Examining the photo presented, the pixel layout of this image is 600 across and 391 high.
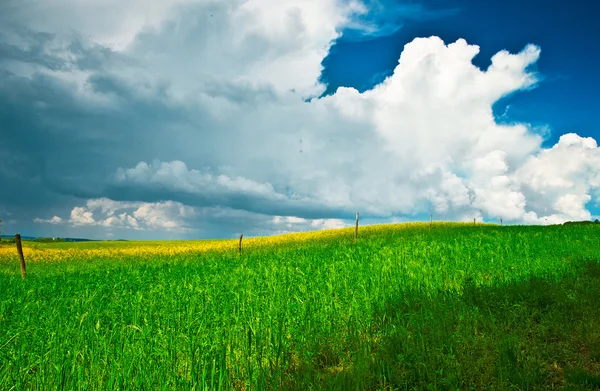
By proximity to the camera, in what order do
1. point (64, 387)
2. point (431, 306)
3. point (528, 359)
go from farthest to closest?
point (431, 306)
point (528, 359)
point (64, 387)

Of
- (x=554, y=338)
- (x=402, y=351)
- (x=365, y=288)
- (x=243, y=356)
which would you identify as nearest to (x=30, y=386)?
(x=243, y=356)

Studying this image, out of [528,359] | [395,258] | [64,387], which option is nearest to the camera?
[64,387]

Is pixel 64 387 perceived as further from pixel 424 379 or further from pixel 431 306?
pixel 431 306

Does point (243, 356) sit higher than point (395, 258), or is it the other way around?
point (395, 258)

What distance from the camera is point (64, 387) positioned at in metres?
5.37

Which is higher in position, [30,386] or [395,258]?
[395,258]

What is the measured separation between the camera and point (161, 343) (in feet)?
21.9

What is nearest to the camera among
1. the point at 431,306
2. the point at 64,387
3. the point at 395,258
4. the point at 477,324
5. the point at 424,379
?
the point at 64,387

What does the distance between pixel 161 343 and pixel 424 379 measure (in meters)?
4.43

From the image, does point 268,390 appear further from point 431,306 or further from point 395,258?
point 395,258

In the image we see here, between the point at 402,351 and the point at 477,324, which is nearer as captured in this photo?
the point at 402,351

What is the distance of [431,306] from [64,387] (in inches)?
284

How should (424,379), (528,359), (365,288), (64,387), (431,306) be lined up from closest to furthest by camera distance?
(64,387), (424,379), (528,359), (431,306), (365,288)

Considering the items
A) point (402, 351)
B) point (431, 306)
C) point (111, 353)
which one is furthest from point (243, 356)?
point (431, 306)
